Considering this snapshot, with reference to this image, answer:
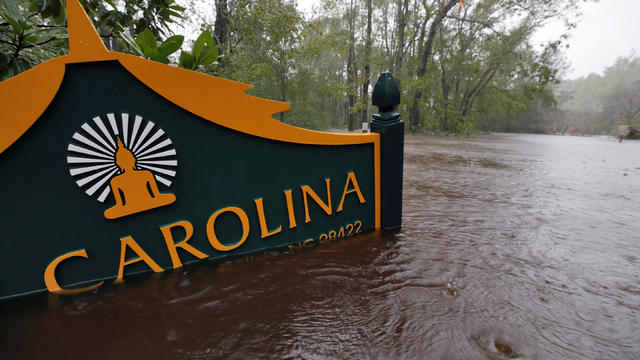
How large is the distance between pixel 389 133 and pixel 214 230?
4.47 feet

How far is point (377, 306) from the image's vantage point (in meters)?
1.21

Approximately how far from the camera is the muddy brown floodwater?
96cm

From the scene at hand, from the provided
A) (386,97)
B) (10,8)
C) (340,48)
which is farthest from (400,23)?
(10,8)

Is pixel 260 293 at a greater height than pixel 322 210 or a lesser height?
lesser

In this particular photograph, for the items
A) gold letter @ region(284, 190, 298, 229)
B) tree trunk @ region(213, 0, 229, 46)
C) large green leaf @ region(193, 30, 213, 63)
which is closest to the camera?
large green leaf @ region(193, 30, 213, 63)

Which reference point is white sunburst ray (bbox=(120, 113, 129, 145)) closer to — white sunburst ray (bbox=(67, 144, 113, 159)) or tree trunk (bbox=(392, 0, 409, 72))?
white sunburst ray (bbox=(67, 144, 113, 159))

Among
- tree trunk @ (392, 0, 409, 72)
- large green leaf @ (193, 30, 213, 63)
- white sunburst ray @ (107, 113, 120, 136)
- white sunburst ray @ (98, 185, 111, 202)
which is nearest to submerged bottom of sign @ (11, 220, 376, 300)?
white sunburst ray @ (98, 185, 111, 202)

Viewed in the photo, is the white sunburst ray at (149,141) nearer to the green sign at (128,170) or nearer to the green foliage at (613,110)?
the green sign at (128,170)

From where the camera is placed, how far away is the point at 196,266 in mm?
1489

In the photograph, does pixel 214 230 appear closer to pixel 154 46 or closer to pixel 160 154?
pixel 160 154

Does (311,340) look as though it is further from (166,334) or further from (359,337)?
(166,334)

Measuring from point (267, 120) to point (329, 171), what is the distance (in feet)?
1.81

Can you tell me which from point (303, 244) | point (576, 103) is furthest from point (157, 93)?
point (576, 103)

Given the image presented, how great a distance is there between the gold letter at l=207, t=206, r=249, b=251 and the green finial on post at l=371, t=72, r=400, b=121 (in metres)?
1.19
